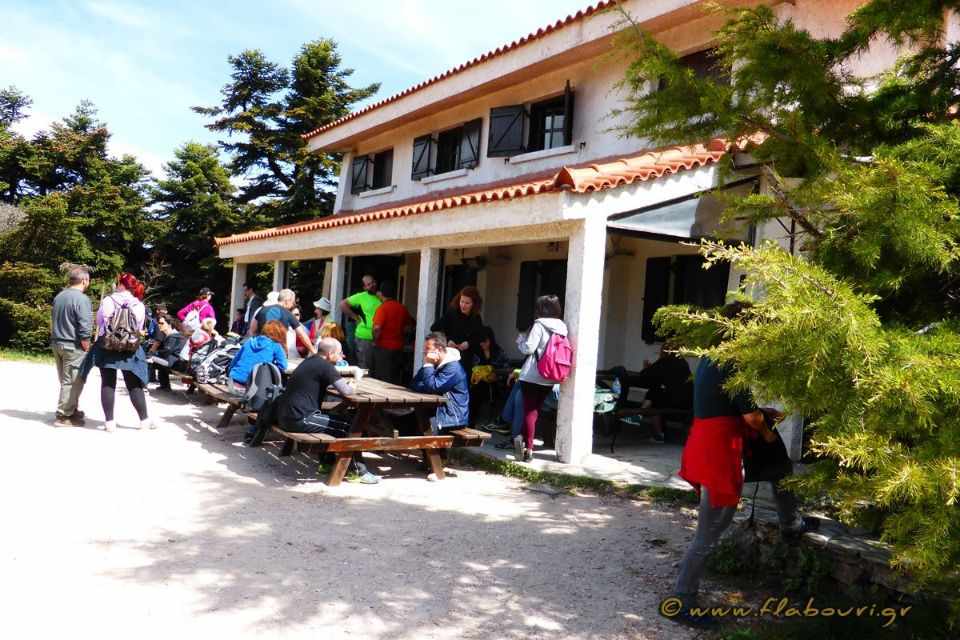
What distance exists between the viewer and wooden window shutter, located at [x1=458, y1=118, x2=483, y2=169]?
40.9 ft

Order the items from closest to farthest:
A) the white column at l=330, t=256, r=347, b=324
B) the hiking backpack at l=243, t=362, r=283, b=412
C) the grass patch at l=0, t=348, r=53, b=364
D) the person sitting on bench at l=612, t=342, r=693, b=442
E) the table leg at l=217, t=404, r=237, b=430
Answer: the hiking backpack at l=243, t=362, r=283, b=412 → the person sitting on bench at l=612, t=342, r=693, b=442 → the table leg at l=217, t=404, r=237, b=430 → the white column at l=330, t=256, r=347, b=324 → the grass patch at l=0, t=348, r=53, b=364

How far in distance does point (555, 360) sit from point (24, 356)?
15171 mm

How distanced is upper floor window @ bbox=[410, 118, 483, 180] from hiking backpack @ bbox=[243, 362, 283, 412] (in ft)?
20.0

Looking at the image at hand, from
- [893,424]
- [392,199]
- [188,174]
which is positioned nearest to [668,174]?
[893,424]

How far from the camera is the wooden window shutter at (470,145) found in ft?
40.9

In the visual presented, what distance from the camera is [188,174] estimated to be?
78.0ft

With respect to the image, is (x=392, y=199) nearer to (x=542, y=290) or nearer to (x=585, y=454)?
(x=542, y=290)

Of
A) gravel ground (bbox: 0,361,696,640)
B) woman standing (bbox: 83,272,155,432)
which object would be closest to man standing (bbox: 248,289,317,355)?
woman standing (bbox: 83,272,155,432)

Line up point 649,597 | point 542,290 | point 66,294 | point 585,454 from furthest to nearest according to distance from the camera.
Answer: point 542,290, point 66,294, point 585,454, point 649,597

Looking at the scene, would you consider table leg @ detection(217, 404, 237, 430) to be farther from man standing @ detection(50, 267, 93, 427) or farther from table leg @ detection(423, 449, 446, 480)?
table leg @ detection(423, 449, 446, 480)

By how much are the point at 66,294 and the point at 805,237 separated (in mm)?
7489

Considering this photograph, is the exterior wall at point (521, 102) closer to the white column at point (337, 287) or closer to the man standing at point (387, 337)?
the white column at point (337, 287)

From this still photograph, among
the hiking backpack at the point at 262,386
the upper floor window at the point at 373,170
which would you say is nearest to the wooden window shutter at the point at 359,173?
the upper floor window at the point at 373,170

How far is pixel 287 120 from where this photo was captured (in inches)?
933
